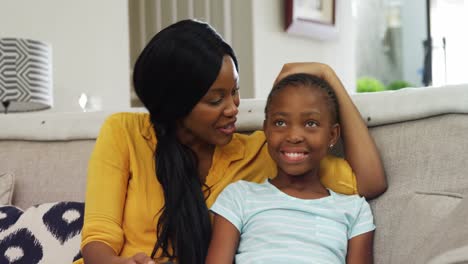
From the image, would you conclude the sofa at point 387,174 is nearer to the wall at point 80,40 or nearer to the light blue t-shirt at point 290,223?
the light blue t-shirt at point 290,223

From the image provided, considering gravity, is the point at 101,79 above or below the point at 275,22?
below

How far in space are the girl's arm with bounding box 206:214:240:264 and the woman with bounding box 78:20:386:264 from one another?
0.04m

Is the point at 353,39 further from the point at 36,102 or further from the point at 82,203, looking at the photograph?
the point at 82,203

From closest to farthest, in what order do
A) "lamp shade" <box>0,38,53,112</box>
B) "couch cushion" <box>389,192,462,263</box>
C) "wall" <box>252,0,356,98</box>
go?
1. "couch cushion" <box>389,192,462,263</box>
2. "lamp shade" <box>0,38,53,112</box>
3. "wall" <box>252,0,356,98</box>

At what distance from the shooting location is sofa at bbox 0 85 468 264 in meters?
1.22

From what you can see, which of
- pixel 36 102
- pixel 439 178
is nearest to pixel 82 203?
pixel 439 178

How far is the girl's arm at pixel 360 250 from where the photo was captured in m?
1.25

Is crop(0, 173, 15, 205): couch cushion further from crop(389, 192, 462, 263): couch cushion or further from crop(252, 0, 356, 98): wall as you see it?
crop(252, 0, 356, 98): wall

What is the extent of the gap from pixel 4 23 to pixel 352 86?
2552 mm

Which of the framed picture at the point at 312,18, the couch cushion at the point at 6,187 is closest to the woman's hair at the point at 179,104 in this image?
the couch cushion at the point at 6,187

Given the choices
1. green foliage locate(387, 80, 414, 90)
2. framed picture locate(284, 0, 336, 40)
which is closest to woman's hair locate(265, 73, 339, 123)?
framed picture locate(284, 0, 336, 40)

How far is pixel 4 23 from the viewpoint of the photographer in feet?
10.0

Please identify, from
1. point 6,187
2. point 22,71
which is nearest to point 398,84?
point 22,71

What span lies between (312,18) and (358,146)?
3160 millimetres
